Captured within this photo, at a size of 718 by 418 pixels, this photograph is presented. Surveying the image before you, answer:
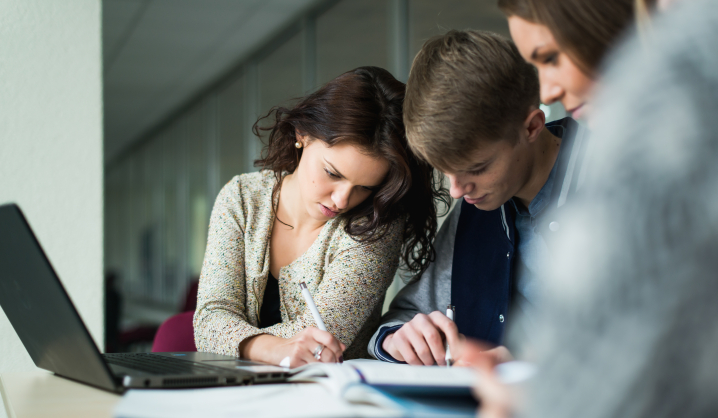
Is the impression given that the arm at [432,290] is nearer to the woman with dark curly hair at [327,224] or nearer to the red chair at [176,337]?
the woman with dark curly hair at [327,224]

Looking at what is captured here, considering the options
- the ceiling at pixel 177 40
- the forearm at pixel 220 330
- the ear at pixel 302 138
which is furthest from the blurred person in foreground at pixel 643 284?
the ceiling at pixel 177 40

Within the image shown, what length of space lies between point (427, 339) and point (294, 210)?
0.67m

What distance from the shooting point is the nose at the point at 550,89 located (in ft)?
2.67

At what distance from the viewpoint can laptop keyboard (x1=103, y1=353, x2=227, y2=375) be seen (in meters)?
0.80

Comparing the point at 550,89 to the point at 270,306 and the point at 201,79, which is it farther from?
the point at 201,79

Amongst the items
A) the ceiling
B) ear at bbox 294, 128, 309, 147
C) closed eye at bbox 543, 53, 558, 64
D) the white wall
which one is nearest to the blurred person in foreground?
closed eye at bbox 543, 53, 558, 64

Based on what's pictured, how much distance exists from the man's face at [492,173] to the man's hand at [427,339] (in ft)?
0.80

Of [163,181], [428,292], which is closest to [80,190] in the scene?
[428,292]

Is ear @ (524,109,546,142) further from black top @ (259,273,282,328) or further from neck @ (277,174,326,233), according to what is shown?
black top @ (259,273,282,328)

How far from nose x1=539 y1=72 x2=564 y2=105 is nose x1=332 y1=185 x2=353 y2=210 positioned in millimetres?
573

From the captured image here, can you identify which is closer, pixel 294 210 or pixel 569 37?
pixel 569 37

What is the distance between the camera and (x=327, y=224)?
1.44m

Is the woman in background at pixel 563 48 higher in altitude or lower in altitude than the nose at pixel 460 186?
higher

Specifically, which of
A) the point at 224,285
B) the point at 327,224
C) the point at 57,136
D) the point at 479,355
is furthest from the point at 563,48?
the point at 57,136
